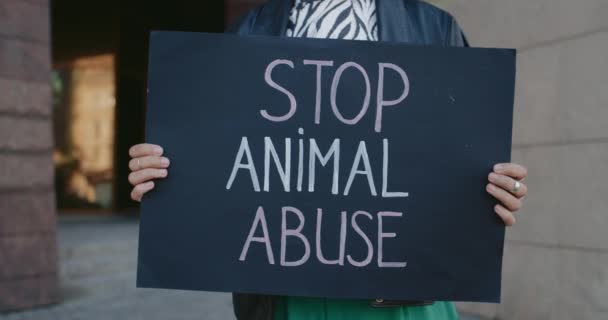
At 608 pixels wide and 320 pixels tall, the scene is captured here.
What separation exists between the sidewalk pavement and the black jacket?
8.04 ft

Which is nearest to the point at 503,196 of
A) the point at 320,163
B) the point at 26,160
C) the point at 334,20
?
the point at 320,163

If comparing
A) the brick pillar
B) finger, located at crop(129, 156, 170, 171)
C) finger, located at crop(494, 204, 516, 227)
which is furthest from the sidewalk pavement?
finger, located at crop(129, 156, 170, 171)

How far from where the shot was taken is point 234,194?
115cm

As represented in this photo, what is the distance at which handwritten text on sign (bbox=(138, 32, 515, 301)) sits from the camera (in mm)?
1138

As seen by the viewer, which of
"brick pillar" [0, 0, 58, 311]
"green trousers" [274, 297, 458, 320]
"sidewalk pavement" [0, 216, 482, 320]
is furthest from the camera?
"sidewalk pavement" [0, 216, 482, 320]

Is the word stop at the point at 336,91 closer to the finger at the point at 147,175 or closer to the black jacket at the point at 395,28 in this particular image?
the black jacket at the point at 395,28

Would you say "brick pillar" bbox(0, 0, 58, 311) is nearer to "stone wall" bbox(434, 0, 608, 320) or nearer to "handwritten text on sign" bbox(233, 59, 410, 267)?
"handwritten text on sign" bbox(233, 59, 410, 267)

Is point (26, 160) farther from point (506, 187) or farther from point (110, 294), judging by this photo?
point (506, 187)

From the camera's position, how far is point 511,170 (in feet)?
3.61

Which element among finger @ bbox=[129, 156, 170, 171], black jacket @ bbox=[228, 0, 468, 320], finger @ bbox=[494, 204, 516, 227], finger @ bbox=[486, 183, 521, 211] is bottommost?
finger @ bbox=[494, 204, 516, 227]

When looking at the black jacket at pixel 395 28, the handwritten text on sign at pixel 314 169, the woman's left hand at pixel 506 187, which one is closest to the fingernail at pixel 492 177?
the woman's left hand at pixel 506 187

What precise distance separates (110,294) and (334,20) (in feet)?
12.4

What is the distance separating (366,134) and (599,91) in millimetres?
2151

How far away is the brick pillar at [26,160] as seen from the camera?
3420 mm
